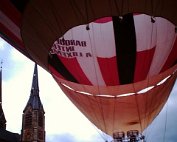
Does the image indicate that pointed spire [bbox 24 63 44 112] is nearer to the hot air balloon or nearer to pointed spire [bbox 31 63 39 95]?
pointed spire [bbox 31 63 39 95]

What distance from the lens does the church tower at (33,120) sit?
45906mm

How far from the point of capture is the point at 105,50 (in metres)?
7.68

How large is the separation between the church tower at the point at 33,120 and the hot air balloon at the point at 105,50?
3776cm

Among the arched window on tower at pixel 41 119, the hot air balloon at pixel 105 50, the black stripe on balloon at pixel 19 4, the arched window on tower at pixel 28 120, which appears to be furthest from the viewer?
the arched window on tower at pixel 41 119

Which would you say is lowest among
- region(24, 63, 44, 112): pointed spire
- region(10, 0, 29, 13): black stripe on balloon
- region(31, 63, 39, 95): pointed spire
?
region(10, 0, 29, 13): black stripe on balloon

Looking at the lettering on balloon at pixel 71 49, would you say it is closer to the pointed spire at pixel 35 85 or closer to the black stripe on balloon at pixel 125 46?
the black stripe on balloon at pixel 125 46

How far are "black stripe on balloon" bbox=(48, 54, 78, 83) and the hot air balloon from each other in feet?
0.07

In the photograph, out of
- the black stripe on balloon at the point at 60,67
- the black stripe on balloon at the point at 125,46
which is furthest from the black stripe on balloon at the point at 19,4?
the black stripe on balloon at the point at 125,46

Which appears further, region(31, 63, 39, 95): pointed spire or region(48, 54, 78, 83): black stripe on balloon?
region(31, 63, 39, 95): pointed spire

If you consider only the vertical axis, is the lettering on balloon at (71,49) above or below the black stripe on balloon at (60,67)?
above

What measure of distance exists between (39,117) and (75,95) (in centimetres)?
3921

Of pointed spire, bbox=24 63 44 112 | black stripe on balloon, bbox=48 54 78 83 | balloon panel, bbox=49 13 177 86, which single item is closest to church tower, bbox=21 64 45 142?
pointed spire, bbox=24 63 44 112

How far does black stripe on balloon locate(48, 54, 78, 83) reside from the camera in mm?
7567

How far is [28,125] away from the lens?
4675 centimetres
